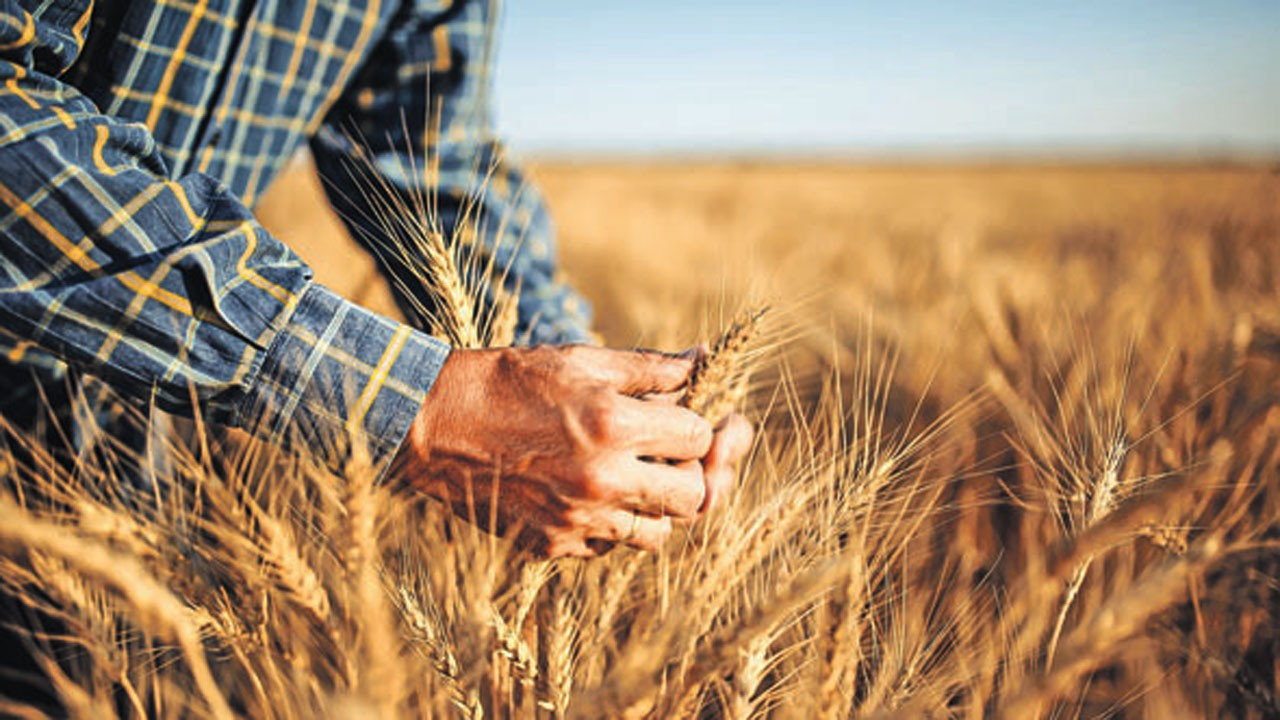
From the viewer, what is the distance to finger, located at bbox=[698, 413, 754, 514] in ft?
1.96

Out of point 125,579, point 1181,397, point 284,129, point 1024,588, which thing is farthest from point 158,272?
point 1181,397

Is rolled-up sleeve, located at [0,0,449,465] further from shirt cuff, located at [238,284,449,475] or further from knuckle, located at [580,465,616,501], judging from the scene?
knuckle, located at [580,465,616,501]

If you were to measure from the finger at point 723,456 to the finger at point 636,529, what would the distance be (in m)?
0.05

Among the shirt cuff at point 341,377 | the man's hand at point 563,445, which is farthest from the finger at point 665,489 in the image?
the shirt cuff at point 341,377

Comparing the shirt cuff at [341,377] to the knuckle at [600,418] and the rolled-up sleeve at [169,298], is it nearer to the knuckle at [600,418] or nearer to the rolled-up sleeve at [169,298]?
the rolled-up sleeve at [169,298]

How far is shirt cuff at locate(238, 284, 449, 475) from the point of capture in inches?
21.2

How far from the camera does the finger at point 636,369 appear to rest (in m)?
0.54

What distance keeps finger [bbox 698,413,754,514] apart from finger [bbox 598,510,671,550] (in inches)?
1.8

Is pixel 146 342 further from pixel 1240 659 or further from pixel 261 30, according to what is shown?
pixel 1240 659

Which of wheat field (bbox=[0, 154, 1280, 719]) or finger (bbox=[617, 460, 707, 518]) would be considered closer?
wheat field (bbox=[0, 154, 1280, 719])

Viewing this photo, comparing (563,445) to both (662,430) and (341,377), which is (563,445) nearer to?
(662,430)

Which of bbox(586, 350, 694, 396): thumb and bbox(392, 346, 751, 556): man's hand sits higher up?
bbox(586, 350, 694, 396): thumb

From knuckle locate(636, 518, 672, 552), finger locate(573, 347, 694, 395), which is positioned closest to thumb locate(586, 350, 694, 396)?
finger locate(573, 347, 694, 395)

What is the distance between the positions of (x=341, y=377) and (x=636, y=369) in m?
0.23
